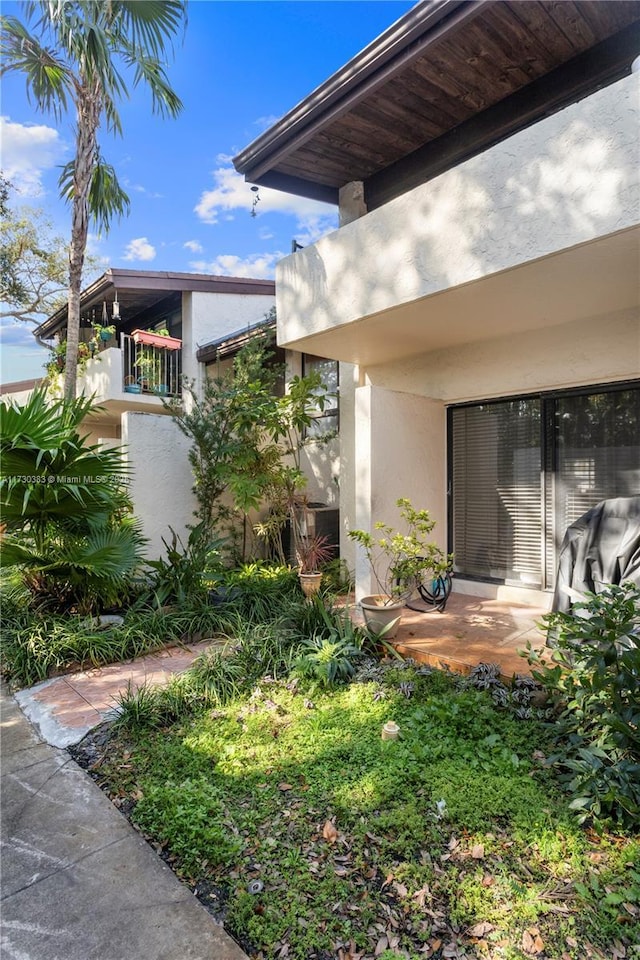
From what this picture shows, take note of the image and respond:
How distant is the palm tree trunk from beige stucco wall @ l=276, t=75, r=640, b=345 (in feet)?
16.8

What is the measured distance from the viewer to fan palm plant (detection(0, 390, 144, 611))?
218 inches

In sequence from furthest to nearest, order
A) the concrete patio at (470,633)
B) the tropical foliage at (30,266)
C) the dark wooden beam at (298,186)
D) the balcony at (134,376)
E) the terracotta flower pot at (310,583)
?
the tropical foliage at (30,266)
the balcony at (134,376)
the dark wooden beam at (298,186)
the terracotta flower pot at (310,583)
the concrete patio at (470,633)

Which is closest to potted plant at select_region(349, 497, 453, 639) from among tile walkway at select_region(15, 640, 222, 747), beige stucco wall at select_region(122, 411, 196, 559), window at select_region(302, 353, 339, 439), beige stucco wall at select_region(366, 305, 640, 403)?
tile walkway at select_region(15, 640, 222, 747)

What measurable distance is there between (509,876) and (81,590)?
19.0 ft

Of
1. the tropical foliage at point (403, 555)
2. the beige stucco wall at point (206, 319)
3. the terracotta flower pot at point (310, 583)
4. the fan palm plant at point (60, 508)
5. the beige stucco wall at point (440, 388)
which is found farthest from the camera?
the beige stucco wall at point (206, 319)

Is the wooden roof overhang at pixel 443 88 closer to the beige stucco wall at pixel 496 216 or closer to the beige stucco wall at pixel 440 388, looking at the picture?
the beige stucco wall at pixel 496 216

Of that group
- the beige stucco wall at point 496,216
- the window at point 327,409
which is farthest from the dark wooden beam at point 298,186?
the window at point 327,409

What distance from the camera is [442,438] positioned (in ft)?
25.6

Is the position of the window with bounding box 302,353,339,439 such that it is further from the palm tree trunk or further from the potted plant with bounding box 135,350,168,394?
the potted plant with bounding box 135,350,168,394

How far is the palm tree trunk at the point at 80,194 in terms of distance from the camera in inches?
354

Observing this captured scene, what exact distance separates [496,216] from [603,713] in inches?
174

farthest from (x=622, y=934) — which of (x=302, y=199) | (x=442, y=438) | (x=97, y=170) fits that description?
(x=97, y=170)

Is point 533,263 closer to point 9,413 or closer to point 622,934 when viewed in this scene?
point 622,934

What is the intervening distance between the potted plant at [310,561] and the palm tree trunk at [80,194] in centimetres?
515
